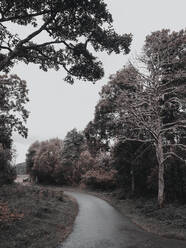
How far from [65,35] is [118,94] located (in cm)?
1336

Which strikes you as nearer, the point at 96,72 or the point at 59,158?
the point at 96,72

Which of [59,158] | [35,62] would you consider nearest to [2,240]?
[35,62]

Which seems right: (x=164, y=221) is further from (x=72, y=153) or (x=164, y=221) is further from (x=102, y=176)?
(x=72, y=153)

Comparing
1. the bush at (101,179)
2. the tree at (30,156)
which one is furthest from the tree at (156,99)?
the tree at (30,156)

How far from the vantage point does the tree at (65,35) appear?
701 cm

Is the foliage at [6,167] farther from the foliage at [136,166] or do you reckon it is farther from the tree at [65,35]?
the tree at [65,35]

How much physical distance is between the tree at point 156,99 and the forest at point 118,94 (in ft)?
0.24

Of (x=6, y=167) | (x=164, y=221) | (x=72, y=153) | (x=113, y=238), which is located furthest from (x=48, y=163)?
(x=113, y=238)

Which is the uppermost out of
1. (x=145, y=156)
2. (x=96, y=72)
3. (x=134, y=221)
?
(x=96, y=72)

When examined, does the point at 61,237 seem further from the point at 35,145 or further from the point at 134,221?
the point at 35,145

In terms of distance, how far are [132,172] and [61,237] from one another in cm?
1458

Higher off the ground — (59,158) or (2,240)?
(59,158)

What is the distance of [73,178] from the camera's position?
140 feet

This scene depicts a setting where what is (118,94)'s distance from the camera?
68.1 ft
